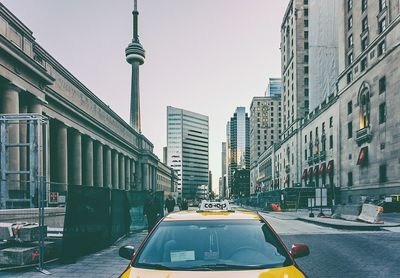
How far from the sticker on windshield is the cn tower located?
10617 cm

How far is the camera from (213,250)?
16.4 ft

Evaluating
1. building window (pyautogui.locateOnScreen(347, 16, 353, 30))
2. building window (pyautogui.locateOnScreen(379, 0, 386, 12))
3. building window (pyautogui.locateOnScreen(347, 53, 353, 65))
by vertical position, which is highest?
building window (pyautogui.locateOnScreen(347, 16, 353, 30))

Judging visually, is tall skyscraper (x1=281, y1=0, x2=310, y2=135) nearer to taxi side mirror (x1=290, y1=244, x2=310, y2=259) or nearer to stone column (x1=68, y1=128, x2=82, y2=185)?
stone column (x1=68, y1=128, x2=82, y2=185)

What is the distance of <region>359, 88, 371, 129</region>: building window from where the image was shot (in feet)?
145

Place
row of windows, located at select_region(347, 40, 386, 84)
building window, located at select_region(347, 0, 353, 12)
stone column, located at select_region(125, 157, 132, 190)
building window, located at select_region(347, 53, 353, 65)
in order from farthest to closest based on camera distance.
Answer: stone column, located at select_region(125, 157, 132, 190)
building window, located at select_region(347, 53, 353, 65)
building window, located at select_region(347, 0, 353, 12)
row of windows, located at select_region(347, 40, 386, 84)

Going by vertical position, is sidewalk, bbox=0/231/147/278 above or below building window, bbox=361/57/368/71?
below

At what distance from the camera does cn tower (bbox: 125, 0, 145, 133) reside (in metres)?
111

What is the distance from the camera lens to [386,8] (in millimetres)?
39281

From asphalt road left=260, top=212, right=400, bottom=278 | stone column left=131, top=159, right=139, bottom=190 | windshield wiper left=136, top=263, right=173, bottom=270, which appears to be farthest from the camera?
stone column left=131, top=159, right=139, bottom=190

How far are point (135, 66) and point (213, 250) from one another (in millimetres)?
119779

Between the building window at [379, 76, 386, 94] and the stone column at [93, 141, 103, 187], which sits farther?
the stone column at [93, 141, 103, 187]

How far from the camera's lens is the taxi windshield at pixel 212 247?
4180 millimetres

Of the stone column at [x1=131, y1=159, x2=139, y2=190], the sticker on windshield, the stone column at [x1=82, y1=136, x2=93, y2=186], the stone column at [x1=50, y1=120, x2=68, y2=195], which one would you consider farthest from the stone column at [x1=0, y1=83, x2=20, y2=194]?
the stone column at [x1=131, y1=159, x2=139, y2=190]

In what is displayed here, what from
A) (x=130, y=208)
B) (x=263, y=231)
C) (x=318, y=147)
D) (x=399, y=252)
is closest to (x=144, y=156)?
(x=318, y=147)
